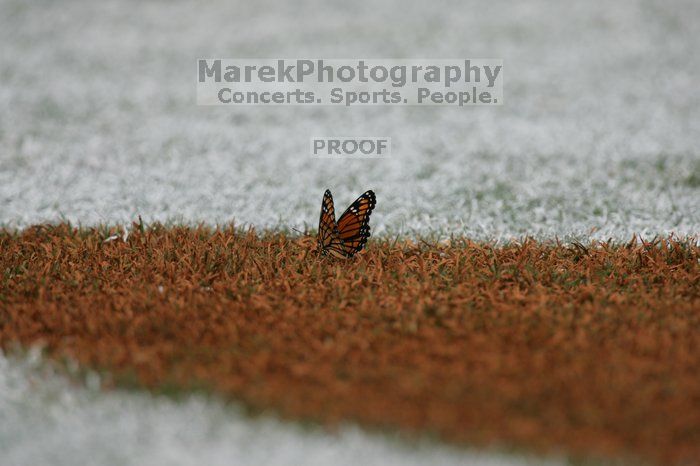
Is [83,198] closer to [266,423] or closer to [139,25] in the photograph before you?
[266,423]

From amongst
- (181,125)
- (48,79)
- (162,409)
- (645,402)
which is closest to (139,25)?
(48,79)

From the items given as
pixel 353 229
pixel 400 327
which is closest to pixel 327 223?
pixel 353 229

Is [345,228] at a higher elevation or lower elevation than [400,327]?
higher

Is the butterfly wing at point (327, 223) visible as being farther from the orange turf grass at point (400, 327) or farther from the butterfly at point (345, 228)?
the orange turf grass at point (400, 327)

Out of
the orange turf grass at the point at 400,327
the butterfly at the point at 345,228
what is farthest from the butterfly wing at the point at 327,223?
the orange turf grass at the point at 400,327

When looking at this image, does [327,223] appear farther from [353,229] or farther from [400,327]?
[400,327]

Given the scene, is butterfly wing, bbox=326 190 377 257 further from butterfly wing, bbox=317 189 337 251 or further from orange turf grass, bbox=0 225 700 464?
orange turf grass, bbox=0 225 700 464
